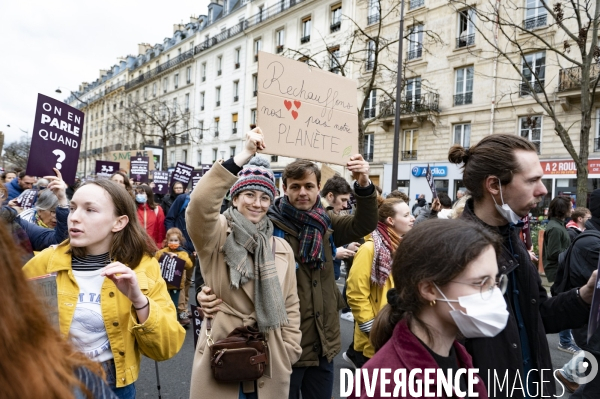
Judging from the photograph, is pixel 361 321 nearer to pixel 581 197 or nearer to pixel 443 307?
pixel 443 307

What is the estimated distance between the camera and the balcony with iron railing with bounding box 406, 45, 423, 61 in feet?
83.3

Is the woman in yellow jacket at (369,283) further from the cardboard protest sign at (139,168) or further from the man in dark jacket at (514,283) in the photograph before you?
the cardboard protest sign at (139,168)

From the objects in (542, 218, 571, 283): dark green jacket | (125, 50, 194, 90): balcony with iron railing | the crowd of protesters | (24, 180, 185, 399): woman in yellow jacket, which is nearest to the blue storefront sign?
(542, 218, 571, 283): dark green jacket

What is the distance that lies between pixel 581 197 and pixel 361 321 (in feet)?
31.7

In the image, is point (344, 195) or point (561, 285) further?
point (344, 195)

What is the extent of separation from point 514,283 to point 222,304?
1506 mm

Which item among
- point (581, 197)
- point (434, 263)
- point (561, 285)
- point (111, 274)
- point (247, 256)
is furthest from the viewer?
point (581, 197)

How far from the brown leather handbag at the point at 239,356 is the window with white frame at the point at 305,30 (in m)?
32.3

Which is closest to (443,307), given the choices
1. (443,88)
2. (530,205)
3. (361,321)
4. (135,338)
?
(530,205)

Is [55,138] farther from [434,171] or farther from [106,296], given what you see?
[434,171]

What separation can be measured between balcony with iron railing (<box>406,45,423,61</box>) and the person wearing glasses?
25.8 m

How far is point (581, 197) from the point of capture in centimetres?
1077

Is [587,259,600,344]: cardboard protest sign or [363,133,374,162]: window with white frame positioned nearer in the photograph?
[587,259,600,344]: cardboard protest sign

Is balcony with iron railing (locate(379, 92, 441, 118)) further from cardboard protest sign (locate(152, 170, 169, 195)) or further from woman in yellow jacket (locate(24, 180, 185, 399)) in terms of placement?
woman in yellow jacket (locate(24, 180, 185, 399))
